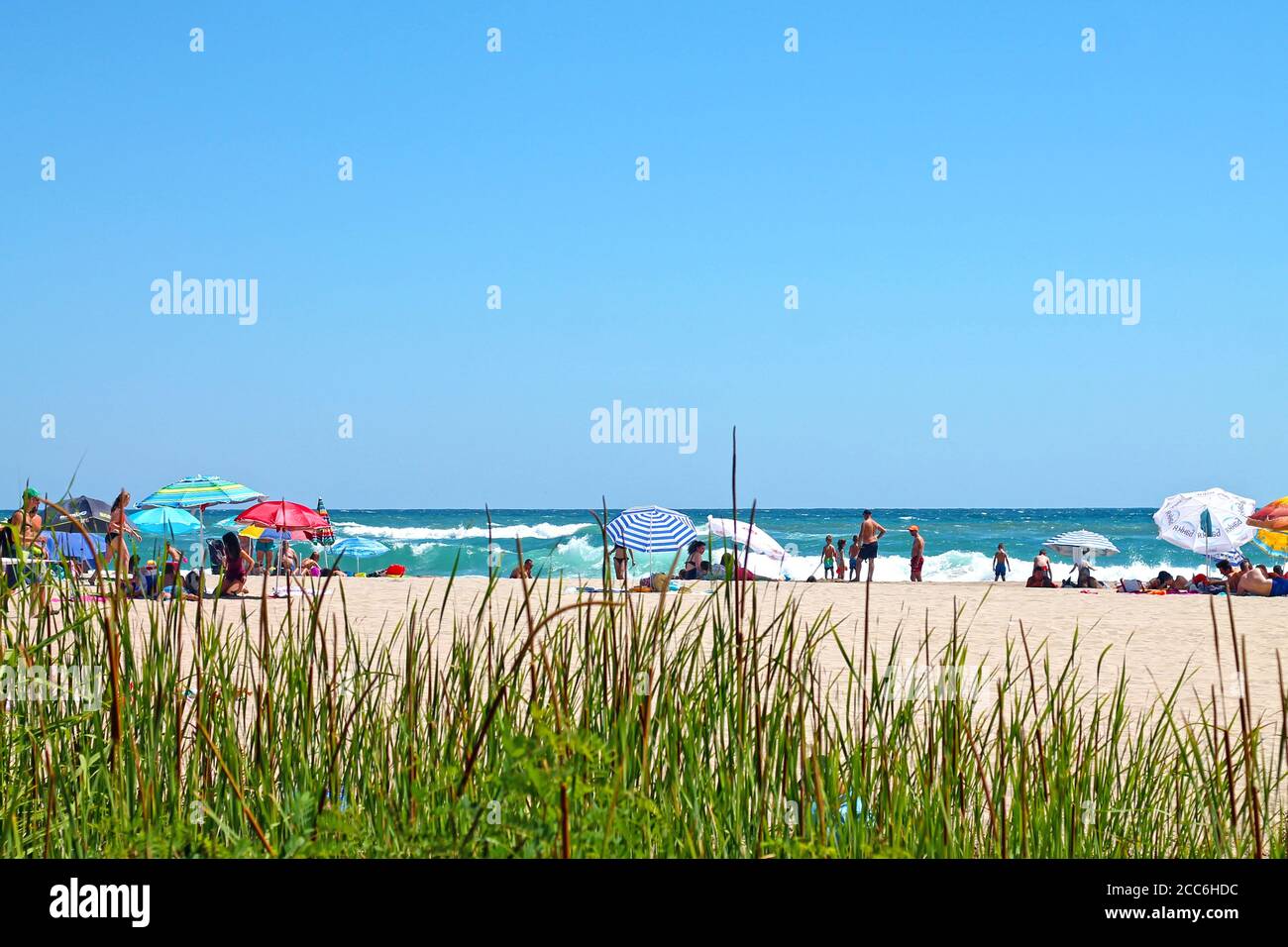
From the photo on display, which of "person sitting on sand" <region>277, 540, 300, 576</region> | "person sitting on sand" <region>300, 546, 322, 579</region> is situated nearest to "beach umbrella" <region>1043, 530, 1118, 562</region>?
"person sitting on sand" <region>300, 546, 322, 579</region>

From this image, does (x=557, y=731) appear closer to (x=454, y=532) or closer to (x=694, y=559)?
(x=694, y=559)

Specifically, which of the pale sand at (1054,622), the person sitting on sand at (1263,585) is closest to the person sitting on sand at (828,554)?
the pale sand at (1054,622)

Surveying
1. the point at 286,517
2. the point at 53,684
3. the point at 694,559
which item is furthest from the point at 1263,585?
the point at 53,684

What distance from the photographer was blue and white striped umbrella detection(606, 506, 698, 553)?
50.0 feet

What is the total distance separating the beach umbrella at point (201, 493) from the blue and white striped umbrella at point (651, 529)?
15.7ft

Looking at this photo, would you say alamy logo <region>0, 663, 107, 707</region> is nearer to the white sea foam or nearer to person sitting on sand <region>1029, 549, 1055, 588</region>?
person sitting on sand <region>1029, 549, 1055, 588</region>

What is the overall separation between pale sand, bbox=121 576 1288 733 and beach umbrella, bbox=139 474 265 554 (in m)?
1.36

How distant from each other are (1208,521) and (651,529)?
13.3m

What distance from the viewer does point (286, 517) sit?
47.4ft

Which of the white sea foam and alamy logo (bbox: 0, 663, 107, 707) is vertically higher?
alamy logo (bbox: 0, 663, 107, 707)
